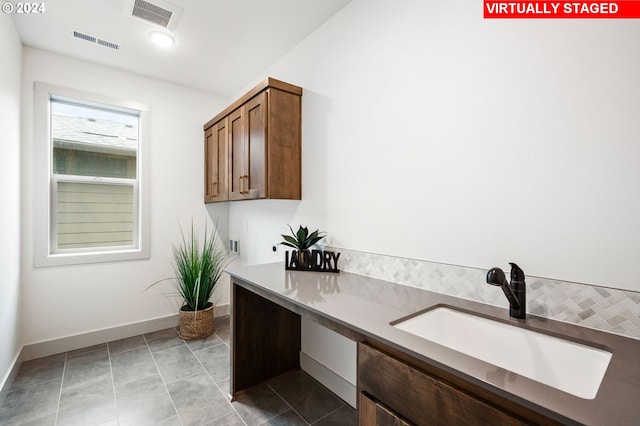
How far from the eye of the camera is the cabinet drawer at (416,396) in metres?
0.70

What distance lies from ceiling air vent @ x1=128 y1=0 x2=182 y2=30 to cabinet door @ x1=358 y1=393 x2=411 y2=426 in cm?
247

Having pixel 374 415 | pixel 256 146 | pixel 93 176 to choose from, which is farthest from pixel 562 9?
pixel 93 176

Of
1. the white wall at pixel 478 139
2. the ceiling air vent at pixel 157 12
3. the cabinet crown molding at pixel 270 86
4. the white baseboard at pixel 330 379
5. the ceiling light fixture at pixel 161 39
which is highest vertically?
the ceiling light fixture at pixel 161 39

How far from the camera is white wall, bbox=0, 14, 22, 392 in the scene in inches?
73.0

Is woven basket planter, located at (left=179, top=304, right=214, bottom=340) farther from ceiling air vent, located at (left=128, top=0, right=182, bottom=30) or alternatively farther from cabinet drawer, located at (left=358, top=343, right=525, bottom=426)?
ceiling air vent, located at (left=128, top=0, right=182, bottom=30)

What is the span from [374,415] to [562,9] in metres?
1.61

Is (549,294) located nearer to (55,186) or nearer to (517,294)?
(517,294)

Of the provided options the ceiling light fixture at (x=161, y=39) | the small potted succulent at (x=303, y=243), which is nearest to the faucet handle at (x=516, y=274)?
the small potted succulent at (x=303, y=243)

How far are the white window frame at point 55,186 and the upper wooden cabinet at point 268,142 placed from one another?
1074 millimetres

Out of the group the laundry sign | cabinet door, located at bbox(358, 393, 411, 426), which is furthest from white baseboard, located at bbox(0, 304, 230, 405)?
cabinet door, located at bbox(358, 393, 411, 426)

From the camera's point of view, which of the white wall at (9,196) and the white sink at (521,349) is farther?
the white wall at (9,196)

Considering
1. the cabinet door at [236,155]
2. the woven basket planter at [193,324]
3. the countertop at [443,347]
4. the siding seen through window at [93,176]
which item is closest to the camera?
the countertop at [443,347]

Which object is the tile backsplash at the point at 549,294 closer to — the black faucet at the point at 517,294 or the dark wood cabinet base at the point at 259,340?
the black faucet at the point at 517,294

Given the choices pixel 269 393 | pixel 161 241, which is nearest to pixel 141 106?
pixel 161 241
